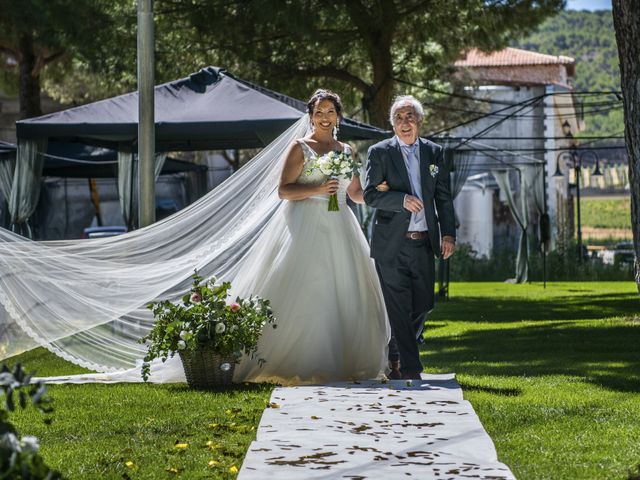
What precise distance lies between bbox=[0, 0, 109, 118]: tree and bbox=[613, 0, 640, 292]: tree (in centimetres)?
1720

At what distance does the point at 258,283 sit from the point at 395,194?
134 centimetres

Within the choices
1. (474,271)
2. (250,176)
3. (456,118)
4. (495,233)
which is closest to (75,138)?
(250,176)

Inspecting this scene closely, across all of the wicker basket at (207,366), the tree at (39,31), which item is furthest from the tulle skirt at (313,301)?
the tree at (39,31)

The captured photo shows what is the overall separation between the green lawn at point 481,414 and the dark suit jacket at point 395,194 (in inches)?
48.2

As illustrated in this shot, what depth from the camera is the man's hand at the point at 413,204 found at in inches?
358

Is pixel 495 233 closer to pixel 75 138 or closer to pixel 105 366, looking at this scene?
pixel 75 138

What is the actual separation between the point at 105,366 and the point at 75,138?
25.5 feet

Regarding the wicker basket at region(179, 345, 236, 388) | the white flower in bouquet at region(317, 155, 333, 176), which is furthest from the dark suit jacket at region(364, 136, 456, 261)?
the wicker basket at region(179, 345, 236, 388)

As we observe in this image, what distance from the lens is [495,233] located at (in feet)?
160

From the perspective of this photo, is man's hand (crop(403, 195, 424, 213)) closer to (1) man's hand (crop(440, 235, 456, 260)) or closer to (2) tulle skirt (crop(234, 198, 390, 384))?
(1) man's hand (crop(440, 235, 456, 260))

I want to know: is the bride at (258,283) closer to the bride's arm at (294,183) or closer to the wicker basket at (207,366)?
the bride's arm at (294,183)

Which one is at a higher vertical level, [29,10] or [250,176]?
[29,10]

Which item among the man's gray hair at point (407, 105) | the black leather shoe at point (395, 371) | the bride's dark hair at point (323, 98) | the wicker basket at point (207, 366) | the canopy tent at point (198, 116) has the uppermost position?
the canopy tent at point (198, 116)

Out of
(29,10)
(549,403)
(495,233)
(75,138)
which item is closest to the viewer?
(549,403)
